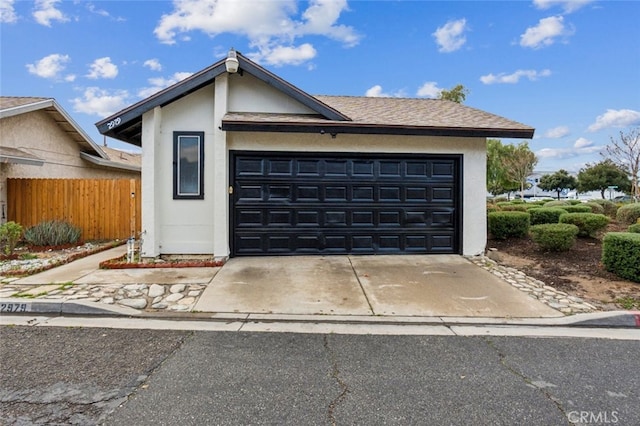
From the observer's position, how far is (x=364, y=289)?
18.5ft

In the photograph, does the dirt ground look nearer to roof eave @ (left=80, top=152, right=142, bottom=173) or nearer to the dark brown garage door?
the dark brown garage door

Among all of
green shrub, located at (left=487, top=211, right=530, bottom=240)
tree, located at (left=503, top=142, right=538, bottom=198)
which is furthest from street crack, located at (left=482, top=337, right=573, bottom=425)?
tree, located at (left=503, top=142, right=538, bottom=198)

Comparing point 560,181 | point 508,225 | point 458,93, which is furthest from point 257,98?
point 560,181

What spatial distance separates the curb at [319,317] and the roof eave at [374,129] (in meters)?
3.93

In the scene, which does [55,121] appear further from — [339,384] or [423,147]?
[339,384]

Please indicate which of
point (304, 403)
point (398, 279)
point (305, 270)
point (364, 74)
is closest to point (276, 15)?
point (364, 74)

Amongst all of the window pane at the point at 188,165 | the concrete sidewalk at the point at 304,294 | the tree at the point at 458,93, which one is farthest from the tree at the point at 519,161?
the window pane at the point at 188,165

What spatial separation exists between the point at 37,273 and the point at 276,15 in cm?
877

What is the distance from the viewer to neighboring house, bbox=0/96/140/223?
32.3 feet

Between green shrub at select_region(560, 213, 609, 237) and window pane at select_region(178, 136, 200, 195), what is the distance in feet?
32.1

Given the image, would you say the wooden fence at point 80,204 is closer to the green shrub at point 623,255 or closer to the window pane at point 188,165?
the window pane at point 188,165

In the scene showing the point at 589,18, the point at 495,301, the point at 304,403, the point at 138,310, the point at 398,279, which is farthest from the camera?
the point at 589,18

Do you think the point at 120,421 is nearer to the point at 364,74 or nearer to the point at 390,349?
the point at 390,349

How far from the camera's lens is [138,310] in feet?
15.7
